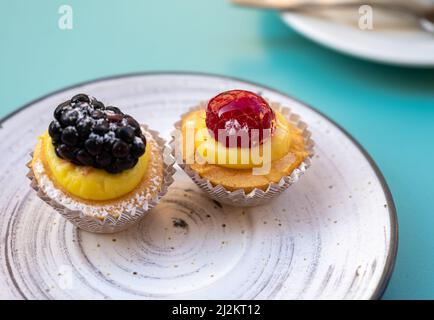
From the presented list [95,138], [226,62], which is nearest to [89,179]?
[95,138]

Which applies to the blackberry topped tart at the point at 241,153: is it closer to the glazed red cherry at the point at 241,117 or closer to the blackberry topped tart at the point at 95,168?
the glazed red cherry at the point at 241,117

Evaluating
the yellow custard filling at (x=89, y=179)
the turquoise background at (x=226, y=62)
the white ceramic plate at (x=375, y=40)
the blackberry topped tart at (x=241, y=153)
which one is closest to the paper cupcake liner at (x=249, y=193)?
the blackberry topped tart at (x=241, y=153)

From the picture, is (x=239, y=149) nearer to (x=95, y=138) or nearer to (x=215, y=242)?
(x=215, y=242)

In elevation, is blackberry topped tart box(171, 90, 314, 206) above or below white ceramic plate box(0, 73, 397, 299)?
above

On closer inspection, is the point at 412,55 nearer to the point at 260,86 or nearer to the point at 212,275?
the point at 260,86

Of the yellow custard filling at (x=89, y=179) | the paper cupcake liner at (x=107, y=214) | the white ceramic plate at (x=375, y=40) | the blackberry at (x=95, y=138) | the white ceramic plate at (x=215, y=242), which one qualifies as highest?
the white ceramic plate at (x=375, y=40)

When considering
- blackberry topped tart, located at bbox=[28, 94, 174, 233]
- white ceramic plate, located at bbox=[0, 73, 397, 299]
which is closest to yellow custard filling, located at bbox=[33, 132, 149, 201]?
blackberry topped tart, located at bbox=[28, 94, 174, 233]

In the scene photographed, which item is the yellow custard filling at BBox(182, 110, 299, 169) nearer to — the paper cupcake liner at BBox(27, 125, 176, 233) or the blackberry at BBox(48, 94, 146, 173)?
the paper cupcake liner at BBox(27, 125, 176, 233)
